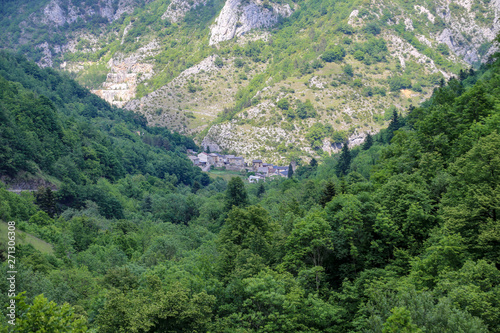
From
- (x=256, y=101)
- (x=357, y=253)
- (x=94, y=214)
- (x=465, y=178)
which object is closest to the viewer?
(x=465, y=178)

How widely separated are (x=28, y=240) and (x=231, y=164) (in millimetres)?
113403

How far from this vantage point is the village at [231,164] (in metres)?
150

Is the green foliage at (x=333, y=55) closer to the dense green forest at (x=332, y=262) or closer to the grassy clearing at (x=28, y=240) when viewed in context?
the dense green forest at (x=332, y=262)

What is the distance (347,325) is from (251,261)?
782 centimetres

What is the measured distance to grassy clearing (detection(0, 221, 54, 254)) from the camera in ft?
147

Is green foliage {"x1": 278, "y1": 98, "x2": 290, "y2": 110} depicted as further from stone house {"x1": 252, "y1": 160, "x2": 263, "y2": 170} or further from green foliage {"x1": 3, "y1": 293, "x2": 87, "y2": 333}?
green foliage {"x1": 3, "y1": 293, "x2": 87, "y2": 333}

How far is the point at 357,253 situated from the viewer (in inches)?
1190

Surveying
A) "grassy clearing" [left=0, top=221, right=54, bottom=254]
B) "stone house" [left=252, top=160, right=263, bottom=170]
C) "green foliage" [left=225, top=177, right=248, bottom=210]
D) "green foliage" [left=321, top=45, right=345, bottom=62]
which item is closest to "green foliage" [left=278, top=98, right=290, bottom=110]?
"green foliage" [left=321, top=45, right=345, bottom=62]

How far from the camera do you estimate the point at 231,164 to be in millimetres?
160250

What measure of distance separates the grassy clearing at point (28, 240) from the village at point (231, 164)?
101 meters

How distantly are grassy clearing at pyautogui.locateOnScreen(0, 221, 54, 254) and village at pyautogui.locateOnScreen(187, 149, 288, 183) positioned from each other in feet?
333

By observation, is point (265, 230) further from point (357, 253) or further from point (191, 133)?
point (191, 133)

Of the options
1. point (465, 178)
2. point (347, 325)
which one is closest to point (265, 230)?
point (347, 325)

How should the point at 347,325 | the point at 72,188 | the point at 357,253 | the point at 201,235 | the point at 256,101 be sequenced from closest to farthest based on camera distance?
the point at 347,325, the point at 357,253, the point at 201,235, the point at 72,188, the point at 256,101
